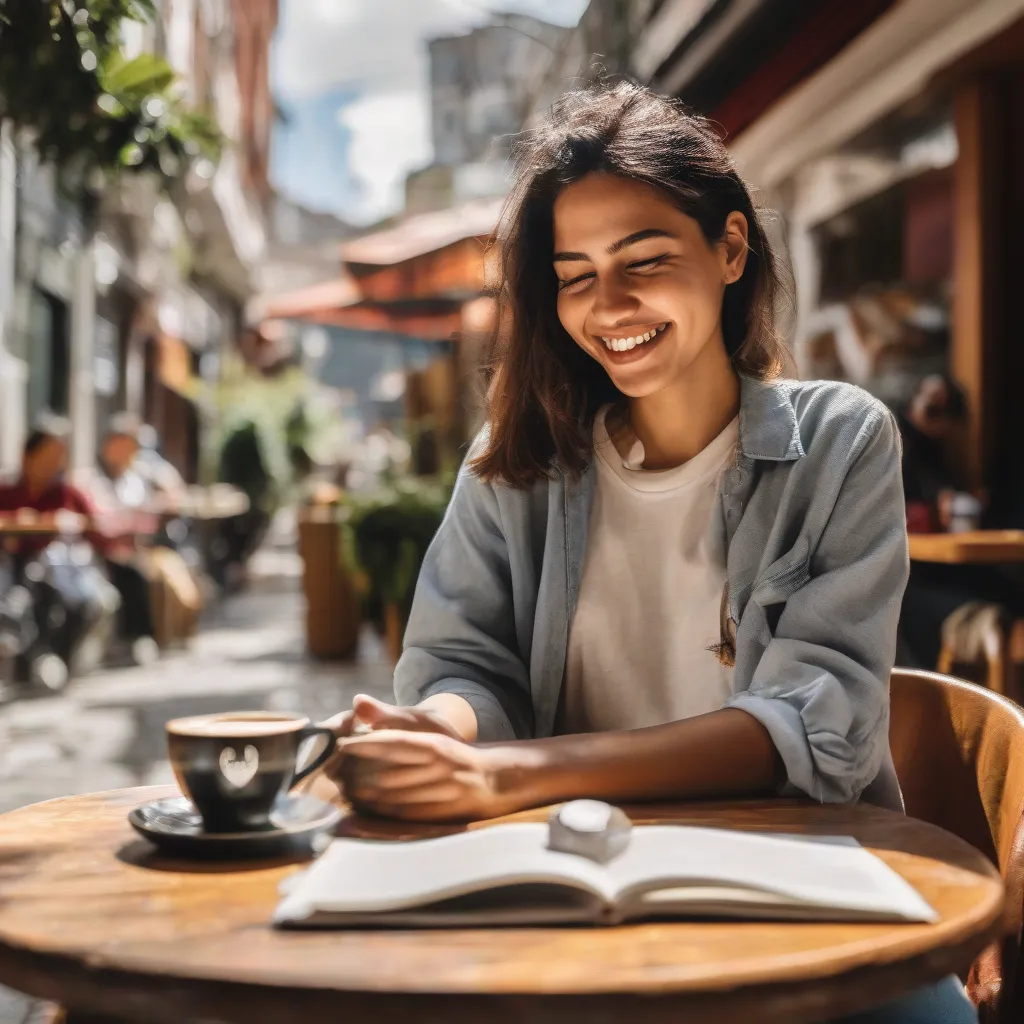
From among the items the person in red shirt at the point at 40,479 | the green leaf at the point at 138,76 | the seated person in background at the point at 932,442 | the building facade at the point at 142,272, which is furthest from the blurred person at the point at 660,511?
the person in red shirt at the point at 40,479

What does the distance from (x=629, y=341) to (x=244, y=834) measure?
919 millimetres

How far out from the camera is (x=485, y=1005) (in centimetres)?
80

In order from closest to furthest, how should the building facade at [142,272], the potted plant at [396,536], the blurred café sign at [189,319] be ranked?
the potted plant at [396,536] < the building facade at [142,272] < the blurred café sign at [189,319]

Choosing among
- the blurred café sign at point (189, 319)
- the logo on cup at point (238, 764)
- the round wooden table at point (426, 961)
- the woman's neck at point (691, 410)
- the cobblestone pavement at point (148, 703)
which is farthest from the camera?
the blurred café sign at point (189, 319)

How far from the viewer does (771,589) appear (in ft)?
5.18

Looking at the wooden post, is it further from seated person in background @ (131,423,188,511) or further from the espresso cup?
seated person in background @ (131,423,188,511)

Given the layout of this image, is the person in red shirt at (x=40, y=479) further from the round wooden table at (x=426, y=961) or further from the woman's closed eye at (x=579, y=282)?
the round wooden table at (x=426, y=961)

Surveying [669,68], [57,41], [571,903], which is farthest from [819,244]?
[571,903]

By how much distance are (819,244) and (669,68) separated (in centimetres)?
153

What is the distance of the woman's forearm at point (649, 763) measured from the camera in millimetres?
1310

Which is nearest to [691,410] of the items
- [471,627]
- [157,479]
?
[471,627]

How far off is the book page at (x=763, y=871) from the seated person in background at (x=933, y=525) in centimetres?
315

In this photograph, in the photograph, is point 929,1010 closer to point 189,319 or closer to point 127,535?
point 127,535

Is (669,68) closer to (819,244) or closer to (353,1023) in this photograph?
(819,244)
